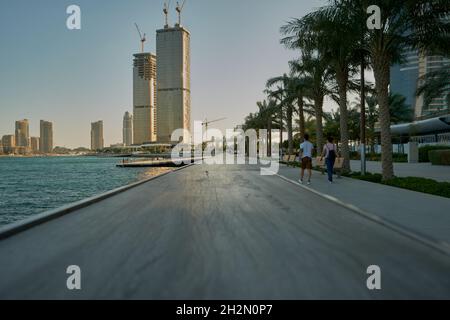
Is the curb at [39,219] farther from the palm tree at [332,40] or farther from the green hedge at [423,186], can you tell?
the palm tree at [332,40]

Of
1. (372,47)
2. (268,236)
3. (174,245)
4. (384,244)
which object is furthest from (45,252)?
(372,47)

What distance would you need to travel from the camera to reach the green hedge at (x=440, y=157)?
27812mm

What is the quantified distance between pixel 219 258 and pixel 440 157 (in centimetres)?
3003

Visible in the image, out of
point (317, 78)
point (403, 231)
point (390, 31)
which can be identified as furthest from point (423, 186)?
point (317, 78)

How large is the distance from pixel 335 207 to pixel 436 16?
35.0 feet

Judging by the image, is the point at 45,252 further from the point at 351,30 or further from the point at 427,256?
the point at 351,30

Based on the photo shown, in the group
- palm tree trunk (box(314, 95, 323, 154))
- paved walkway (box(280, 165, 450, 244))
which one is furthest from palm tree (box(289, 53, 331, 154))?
paved walkway (box(280, 165, 450, 244))

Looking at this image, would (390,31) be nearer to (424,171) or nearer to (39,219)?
(424,171)

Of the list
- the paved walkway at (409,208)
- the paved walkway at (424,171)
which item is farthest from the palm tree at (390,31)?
the paved walkway at (409,208)

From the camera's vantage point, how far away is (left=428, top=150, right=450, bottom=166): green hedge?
2781cm

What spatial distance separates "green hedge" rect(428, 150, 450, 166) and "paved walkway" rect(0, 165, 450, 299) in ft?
82.6

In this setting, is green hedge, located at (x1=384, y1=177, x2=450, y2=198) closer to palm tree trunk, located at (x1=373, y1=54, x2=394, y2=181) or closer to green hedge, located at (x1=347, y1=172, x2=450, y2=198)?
green hedge, located at (x1=347, y1=172, x2=450, y2=198)

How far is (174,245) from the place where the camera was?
5215 millimetres

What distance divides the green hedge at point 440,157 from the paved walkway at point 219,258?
82.6ft
